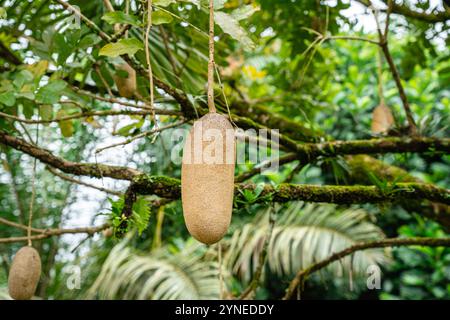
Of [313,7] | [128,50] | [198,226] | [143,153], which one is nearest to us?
[198,226]

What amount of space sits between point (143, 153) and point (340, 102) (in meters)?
1.25

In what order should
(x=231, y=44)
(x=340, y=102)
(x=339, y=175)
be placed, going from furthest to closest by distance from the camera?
(x=340, y=102), (x=231, y=44), (x=339, y=175)

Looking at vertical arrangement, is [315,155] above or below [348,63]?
below

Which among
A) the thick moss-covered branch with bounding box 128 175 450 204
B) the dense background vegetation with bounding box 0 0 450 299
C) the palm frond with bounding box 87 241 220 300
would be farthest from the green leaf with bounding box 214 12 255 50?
the palm frond with bounding box 87 241 220 300

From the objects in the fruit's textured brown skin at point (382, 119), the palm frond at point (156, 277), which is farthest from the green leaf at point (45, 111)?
the palm frond at point (156, 277)

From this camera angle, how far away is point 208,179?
21.9 inches

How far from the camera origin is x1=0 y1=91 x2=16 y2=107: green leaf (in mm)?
957

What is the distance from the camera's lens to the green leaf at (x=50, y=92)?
3.29 feet

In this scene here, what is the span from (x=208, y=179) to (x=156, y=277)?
1.86 m

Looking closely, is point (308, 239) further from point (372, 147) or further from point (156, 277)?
point (372, 147)

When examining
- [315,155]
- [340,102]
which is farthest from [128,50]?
[340,102]

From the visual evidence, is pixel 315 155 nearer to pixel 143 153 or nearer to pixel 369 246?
pixel 369 246

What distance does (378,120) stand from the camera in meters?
1.57
